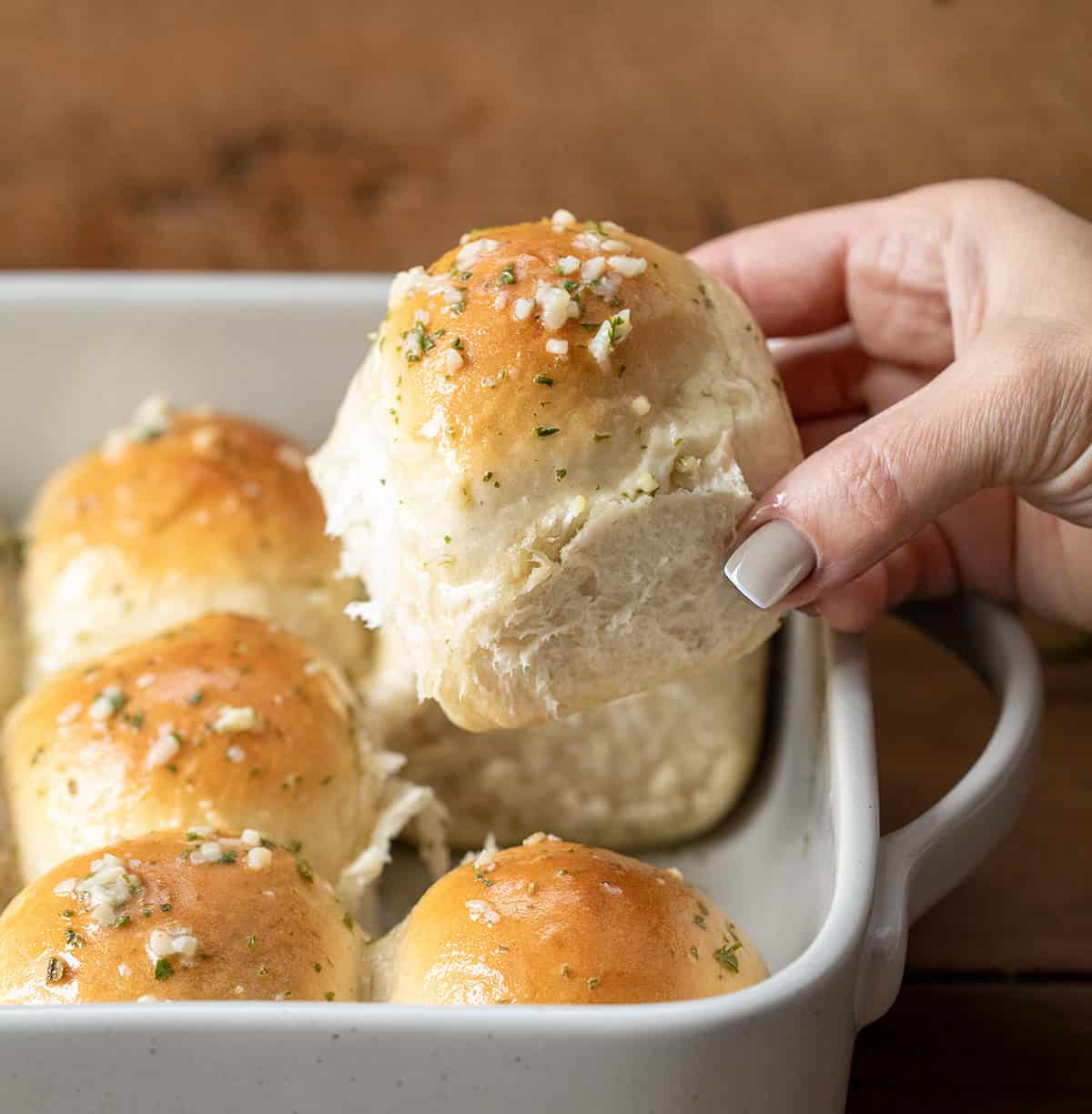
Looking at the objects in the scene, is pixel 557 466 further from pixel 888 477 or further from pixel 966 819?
pixel 966 819

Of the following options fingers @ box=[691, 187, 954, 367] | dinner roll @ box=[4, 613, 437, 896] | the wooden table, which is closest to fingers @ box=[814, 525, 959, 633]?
fingers @ box=[691, 187, 954, 367]

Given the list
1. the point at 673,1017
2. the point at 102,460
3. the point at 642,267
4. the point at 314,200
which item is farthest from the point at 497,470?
the point at 314,200

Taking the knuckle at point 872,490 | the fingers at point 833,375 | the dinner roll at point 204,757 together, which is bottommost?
the dinner roll at point 204,757

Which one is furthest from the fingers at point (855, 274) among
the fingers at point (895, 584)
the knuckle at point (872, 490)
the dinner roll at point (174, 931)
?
the dinner roll at point (174, 931)

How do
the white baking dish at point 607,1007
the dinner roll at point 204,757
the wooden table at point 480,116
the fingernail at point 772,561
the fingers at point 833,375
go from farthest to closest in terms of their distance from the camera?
the wooden table at point 480,116 < the fingers at point 833,375 < the dinner roll at point 204,757 < the fingernail at point 772,561 < the white baking dish at point 607,1007

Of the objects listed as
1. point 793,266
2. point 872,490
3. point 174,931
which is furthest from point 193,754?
point 793,266

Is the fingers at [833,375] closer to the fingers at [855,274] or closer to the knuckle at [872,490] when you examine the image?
the fingers at [855,274]
